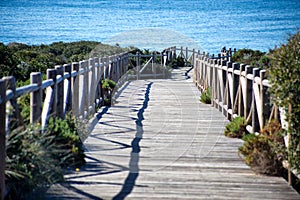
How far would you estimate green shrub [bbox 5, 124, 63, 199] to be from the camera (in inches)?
230

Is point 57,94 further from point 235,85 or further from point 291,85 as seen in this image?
point 235,85

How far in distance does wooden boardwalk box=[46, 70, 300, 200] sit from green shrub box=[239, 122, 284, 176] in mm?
131

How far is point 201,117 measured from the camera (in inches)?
494

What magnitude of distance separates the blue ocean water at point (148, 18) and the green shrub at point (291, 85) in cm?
5609

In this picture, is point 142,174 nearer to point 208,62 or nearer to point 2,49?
point 208,62

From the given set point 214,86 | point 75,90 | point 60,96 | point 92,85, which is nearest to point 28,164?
point 60,96

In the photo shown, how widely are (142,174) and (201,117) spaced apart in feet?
17.7

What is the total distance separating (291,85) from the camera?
658cm

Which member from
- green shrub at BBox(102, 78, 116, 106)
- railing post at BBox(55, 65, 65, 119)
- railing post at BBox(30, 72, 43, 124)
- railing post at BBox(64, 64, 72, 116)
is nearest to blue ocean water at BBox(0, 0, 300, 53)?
green shrub at BBox(102, 78, 116, 106)

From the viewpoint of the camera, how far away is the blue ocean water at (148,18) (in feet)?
240

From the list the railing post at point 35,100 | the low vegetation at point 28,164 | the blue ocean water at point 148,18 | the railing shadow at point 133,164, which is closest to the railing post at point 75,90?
the railing shadow at point 133,164

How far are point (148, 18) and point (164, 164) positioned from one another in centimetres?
7824

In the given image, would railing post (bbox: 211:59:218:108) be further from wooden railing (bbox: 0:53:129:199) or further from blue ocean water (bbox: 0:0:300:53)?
blue ocean water (bbox: 0:0:300:53)

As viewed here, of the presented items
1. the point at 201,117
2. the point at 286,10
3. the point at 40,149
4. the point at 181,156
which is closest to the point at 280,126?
the point at 181,156
